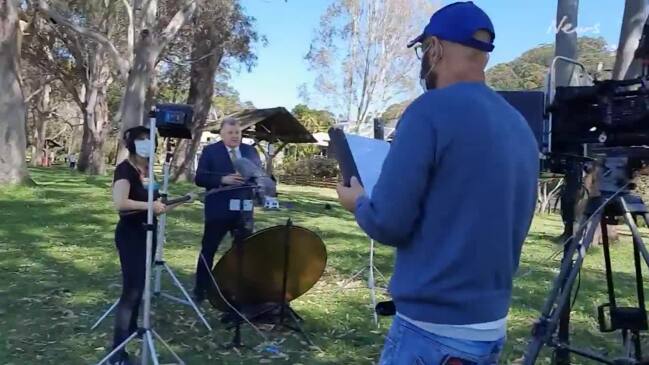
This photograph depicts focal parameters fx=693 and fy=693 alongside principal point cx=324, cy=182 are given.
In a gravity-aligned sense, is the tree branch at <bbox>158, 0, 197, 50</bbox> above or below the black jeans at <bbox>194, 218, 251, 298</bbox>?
above

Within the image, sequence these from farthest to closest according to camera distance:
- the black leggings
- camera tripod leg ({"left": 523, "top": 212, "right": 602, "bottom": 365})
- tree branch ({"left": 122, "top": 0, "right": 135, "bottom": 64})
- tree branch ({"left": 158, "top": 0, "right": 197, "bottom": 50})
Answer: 1. tree branch ({"left": 122, "top": 0, "right": 135, "bottom": 64})
2. tree branch ({"left": 158, "top": 0, "right": 197, "bottom": 50})
3. the black leggings
4. camera tripod leg ({"left": 523, "top": 212, "right": 602, "bottom": 365})

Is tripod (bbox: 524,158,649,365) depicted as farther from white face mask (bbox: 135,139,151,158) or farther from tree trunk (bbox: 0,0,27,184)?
tree trunk (bbox: 0,0,27,184)

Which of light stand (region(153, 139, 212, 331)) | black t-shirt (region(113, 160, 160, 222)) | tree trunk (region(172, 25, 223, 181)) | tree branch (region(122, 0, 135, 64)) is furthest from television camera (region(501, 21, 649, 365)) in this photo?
tree trunk (region(172, 25, 223, 181))

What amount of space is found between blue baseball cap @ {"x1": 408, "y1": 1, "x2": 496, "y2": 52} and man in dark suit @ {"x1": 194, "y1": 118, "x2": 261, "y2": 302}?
415 cm

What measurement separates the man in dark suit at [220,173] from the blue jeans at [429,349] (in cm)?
417

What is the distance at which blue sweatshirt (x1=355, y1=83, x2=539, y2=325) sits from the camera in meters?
1.79

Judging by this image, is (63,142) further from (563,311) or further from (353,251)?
(563,311)

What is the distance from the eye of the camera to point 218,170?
243 inches

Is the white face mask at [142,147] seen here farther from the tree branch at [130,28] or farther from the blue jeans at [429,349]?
the tree branch at [130,28]

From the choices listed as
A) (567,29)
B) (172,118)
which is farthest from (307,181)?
(172,118)

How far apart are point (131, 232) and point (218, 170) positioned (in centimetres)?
148

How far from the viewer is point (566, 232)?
3.96 meters

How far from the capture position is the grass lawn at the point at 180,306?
519cm

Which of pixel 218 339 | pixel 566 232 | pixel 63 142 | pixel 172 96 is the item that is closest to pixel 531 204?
pixel 566 232
